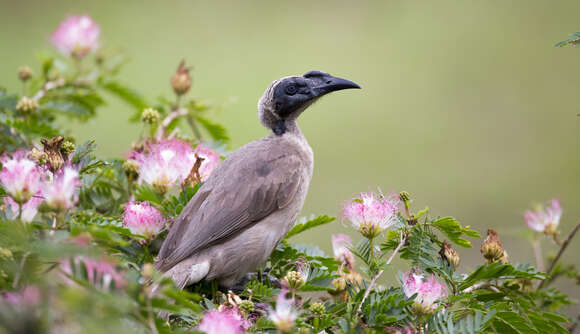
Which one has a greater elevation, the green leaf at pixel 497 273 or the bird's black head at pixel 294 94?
the bird's black head at pixel 294 94

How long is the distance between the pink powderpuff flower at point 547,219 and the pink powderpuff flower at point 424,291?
103 cm

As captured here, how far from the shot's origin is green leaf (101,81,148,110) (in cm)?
343

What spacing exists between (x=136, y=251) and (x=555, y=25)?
868 centimetres

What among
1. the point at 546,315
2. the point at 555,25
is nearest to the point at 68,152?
the point at 546,315

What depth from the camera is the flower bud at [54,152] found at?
2.13 m

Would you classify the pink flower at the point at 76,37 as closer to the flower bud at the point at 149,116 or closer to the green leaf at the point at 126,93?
the green leaf at the point at 126,93

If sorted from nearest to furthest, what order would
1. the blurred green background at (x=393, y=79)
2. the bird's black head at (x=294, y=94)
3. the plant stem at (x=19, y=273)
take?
1. the plant stem at (x=19, y=273)
2. the bird's black head at (x=294, y=94)
3. the blurred green background at (x=393, y=79)

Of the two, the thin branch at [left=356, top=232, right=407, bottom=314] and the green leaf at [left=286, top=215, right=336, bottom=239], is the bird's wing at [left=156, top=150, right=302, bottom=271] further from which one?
the thin branch at [left=356, top=232, right=407, bottom=314]

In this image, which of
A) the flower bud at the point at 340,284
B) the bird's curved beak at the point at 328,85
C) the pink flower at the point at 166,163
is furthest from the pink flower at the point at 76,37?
the flower bud at the point at 340,284

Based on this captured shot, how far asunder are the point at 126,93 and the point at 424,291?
85.6 inches

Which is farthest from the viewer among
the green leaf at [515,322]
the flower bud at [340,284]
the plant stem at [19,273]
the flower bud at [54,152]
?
the flower bud at [340,284]

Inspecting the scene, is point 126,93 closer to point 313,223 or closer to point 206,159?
point 206,159

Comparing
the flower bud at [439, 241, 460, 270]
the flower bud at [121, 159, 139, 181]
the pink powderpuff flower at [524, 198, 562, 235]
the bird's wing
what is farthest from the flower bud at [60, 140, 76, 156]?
the pink powderpuff flower at [524, 198, 562, 235]

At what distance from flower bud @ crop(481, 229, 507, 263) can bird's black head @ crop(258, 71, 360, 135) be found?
62.7 inches
